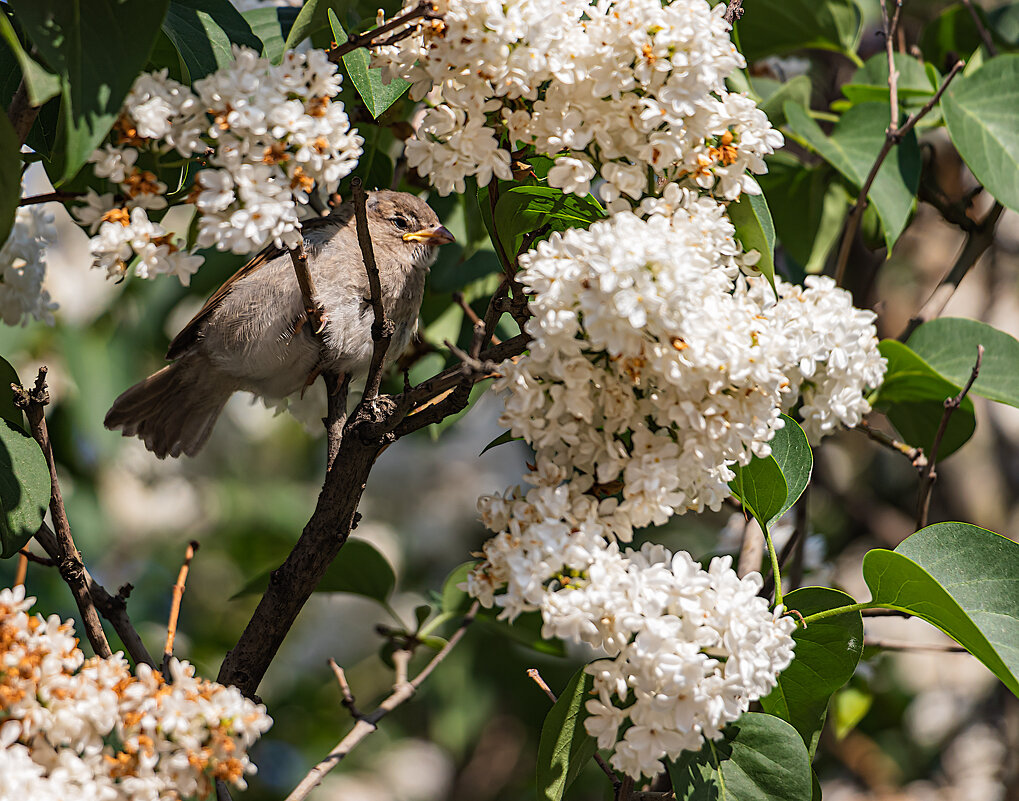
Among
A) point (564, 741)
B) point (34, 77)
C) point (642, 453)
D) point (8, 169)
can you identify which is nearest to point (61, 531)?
point (8, 169)

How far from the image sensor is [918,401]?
83.4 inches

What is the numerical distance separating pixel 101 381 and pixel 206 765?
2940mm

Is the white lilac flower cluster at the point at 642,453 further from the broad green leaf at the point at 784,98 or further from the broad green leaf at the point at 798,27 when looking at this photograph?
the broad green leaf at the point at 798,27

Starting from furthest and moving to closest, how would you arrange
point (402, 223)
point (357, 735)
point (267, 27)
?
1. point (402, 223)
2. point (267, 27)
3. point (357, 735)

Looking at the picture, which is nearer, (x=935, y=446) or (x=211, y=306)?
(x=935, y=446)

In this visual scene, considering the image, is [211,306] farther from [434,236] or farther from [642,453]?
[642,453]

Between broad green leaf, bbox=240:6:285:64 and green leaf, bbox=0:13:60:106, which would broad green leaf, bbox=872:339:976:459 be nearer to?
broad green leaf, bbox=240:6:285:64

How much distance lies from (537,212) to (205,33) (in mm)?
560

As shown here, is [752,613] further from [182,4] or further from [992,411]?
[992,411]

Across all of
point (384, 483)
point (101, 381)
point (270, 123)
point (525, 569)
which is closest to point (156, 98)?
point (270, 123)

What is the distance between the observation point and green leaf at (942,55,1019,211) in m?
1.93

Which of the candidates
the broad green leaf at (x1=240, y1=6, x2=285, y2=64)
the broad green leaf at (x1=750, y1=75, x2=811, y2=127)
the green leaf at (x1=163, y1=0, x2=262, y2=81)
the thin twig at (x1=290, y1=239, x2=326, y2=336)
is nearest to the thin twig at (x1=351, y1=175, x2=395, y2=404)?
the thin twig at (x1=290, y1=239, x2=326, y2=336)

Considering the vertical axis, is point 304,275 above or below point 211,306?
above

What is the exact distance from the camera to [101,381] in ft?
12.1
